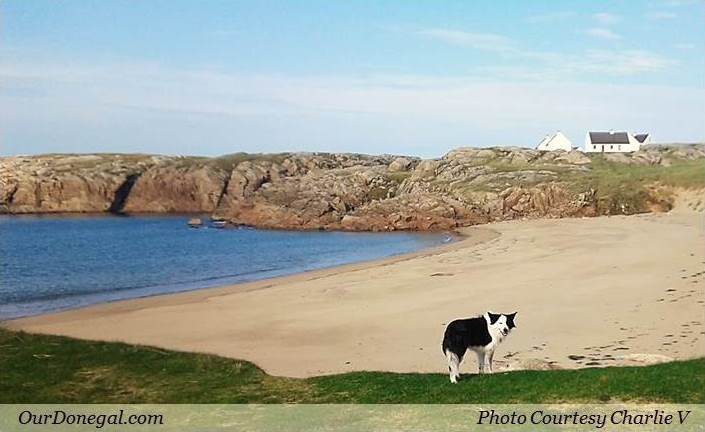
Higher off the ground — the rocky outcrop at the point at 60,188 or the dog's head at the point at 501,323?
the dog's head at the point at 501,323

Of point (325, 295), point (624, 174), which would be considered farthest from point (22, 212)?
point (325, 295)

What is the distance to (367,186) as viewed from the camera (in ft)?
268

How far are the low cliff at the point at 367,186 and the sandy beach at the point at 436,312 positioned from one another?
85.1 ft

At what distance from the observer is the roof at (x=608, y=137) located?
9988 cm

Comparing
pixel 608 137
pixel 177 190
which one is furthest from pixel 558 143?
pixel 177 190

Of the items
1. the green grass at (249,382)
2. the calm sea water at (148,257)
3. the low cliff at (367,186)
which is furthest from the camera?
the low cliff at (367,186)

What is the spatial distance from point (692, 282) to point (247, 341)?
15.1 metres

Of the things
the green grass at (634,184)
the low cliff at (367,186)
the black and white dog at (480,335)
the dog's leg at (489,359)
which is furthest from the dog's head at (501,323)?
the low cliff at (367,186)

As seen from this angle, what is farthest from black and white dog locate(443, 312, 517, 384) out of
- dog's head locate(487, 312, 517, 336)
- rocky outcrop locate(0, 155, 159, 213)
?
rocky outcrop locate(0, 155, 159, 213)

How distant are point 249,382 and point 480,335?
441cm

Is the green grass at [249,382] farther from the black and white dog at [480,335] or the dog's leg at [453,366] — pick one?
the black and white dog at [480,335]

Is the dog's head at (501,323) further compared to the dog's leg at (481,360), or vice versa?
the dog's leg at (481,360)

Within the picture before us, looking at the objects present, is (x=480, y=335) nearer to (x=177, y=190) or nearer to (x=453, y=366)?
(x=453, y=366)

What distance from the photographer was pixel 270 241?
5903 cm
